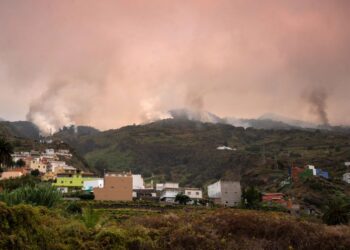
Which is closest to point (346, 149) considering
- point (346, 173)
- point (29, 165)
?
point (346, 173)

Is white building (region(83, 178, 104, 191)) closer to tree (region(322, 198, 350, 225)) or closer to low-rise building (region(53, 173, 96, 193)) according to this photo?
low-rise building (region(53, 173, 96, 193))

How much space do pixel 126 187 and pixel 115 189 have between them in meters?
1.53

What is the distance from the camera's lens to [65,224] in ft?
62.4

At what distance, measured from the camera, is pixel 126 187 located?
68.6m

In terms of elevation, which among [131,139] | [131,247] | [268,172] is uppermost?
[131,139]

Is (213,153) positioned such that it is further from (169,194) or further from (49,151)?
(169,194)

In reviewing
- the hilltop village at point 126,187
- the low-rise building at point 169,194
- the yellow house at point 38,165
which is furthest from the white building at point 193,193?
the yellow house at point 38,165

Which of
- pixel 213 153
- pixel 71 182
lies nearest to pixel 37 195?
pixel 71 182

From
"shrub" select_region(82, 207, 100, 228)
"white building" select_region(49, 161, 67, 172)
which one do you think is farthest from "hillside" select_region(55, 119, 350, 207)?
"shrub" select_region(82, 207, 100, 228)

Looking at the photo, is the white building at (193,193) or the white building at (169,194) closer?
the white building at (169,194)

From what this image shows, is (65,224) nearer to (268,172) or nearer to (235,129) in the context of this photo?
(268,172)

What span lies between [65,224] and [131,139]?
148m

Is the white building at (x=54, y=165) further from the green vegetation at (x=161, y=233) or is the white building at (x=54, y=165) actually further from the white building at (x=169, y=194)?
the green vegetation at (x=161, y=233)

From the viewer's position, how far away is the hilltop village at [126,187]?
67.8 meters
